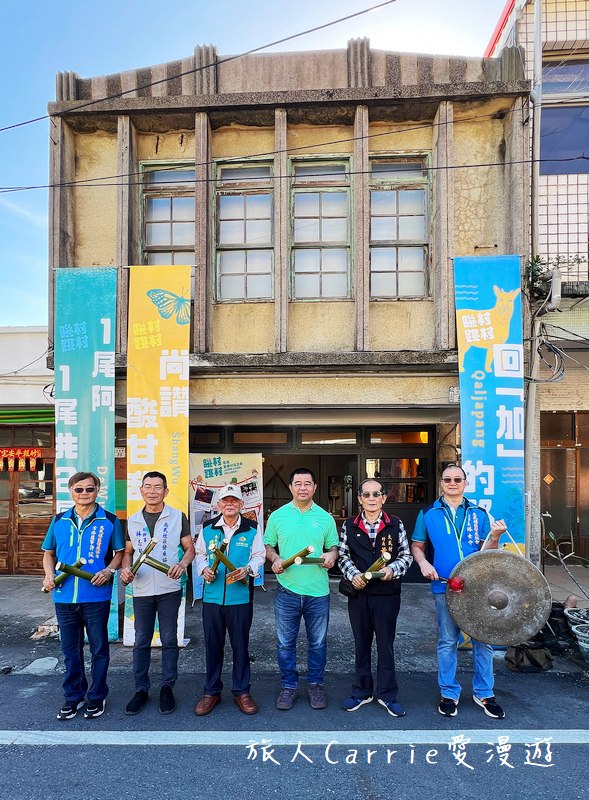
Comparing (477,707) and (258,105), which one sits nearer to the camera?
(477,707)

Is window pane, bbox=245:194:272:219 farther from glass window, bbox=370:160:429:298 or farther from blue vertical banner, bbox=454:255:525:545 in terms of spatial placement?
blue vertical banner, bbox=454:255:525:545

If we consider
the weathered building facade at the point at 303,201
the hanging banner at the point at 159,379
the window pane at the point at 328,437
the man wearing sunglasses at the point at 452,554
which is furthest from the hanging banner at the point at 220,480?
the man wearing sunglasses at the point at 452,554

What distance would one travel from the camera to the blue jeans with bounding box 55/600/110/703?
4.24 m

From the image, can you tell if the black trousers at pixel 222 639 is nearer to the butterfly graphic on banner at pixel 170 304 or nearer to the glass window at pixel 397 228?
the butterfly graphic on banner at pixel 170 304

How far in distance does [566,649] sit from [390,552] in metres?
2.87

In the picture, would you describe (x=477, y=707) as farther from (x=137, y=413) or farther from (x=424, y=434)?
(x=424, y=434)

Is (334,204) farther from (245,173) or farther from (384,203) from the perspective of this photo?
(245,173)

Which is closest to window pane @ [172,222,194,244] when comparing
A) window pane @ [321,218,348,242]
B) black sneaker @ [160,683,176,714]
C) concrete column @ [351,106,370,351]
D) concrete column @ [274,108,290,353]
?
concrete column @ [274,108,290,353]

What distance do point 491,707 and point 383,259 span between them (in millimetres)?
5310

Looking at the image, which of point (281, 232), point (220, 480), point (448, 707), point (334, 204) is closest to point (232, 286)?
point (281, 232)

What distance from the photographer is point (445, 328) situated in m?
6.56

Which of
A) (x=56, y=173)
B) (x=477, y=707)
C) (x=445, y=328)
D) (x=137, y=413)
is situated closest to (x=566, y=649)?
(x=477, y=707)

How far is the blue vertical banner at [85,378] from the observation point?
6.30 metres

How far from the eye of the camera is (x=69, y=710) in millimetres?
4188
